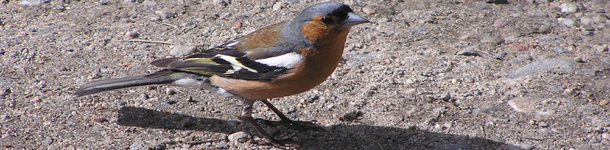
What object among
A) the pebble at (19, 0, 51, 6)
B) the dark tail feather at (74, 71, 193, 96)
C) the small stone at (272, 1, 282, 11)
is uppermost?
the pebble at (19, 0, 51, 6)

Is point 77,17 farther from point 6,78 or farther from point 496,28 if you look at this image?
point 496,28

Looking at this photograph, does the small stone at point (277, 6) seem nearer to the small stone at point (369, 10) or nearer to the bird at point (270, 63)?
the small stone at point (369, 10)

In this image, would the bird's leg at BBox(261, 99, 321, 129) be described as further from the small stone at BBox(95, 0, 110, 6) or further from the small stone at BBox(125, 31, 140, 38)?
the small stone at BBox(95, 0, 110, 6)

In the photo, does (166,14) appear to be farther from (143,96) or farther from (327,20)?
(327,20)

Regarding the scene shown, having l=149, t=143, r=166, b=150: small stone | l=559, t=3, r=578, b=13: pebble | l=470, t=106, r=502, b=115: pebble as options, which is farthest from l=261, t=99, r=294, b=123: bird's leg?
l=559, t=3, r=578, b=13: pebble

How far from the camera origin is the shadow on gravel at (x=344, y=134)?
388cm

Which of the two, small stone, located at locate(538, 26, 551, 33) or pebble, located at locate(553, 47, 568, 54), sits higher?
small stone, located at locate(538, 26, 551, 33)

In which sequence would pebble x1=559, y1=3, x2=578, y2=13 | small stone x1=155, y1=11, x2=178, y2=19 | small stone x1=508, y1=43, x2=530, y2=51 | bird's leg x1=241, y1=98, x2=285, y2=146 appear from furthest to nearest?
pebble x1=559, y1=3, x2=578, y2=13 → small stone x1=155, y1=11, x2=178, y2=19 → small stone x1=508, y1=43, x2=530, y2=51 → bird's leg x1=241, y1=98, x2=285, y2=146

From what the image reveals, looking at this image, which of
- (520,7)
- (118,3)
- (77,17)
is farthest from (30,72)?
(520,7)

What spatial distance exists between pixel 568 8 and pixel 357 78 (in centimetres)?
273

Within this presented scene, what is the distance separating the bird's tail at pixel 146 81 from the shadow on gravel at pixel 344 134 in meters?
0.38

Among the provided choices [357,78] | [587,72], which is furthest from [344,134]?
[587,72]

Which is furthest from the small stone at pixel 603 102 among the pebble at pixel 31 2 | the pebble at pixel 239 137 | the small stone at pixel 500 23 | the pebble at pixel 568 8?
the pebble at pixel 31 2

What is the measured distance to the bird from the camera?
358 centimetres
